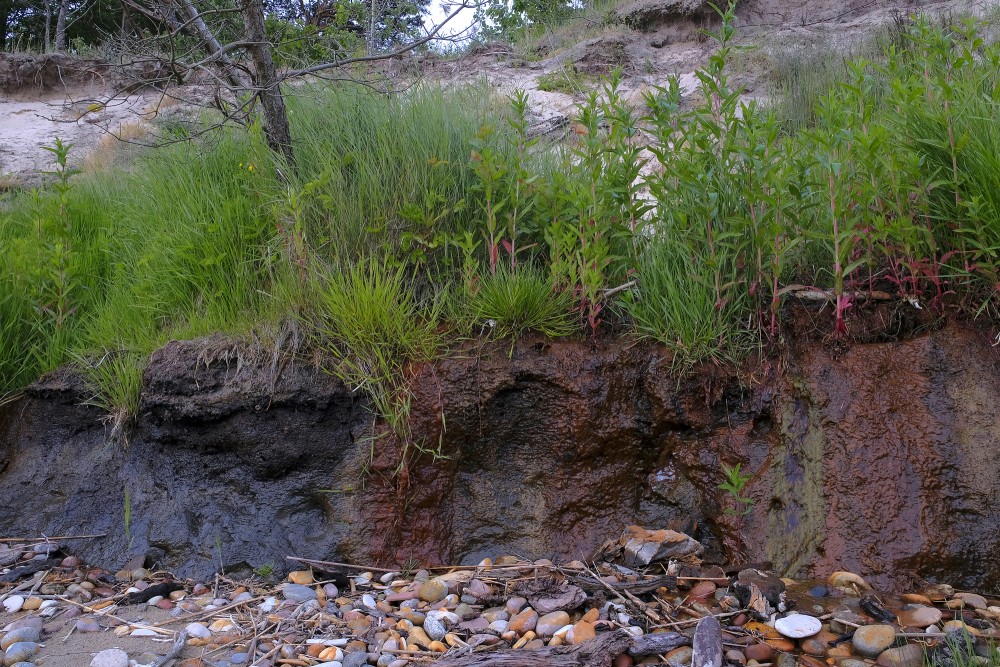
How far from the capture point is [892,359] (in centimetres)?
281

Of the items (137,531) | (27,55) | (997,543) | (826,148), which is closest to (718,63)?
(826,148)

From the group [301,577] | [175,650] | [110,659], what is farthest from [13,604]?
[301,577]

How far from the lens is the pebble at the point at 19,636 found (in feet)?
8.24

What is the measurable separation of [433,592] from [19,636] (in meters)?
1.46

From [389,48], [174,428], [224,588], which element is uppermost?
[389,48]

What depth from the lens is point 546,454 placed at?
3076 millimetres

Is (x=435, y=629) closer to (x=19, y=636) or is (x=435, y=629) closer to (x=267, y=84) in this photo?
(x=19, y=636)

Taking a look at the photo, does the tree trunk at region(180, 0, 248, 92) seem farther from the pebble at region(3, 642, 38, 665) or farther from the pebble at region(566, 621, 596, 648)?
the pebble at region(566, 621, 596, 648)

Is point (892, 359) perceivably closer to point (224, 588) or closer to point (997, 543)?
point (997, 543)

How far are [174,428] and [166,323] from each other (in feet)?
2.02

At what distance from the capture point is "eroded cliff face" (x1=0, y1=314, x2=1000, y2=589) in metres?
2.69

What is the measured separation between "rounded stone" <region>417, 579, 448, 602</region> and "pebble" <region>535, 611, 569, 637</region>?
422 millimetres

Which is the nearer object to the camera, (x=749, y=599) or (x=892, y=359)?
(x=749, y=599)

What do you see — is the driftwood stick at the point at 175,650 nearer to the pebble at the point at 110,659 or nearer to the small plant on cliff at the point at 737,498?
the pebble at the point at 110,659
